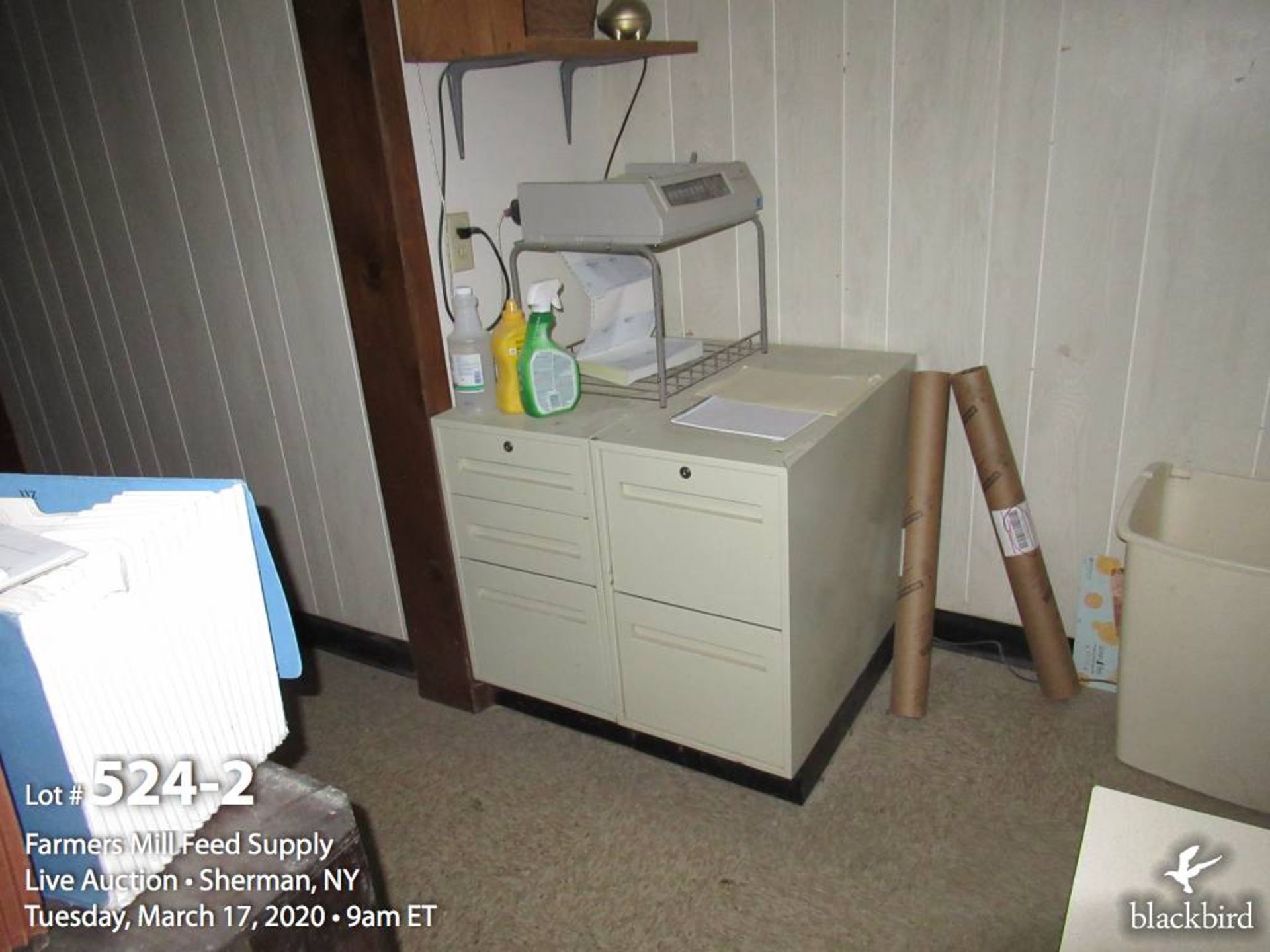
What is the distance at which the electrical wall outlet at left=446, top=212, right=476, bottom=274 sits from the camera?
198 cm

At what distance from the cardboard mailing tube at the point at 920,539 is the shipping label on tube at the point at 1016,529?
0.14 metres

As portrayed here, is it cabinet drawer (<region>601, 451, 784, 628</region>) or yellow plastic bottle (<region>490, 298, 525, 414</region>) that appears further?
yellow plastic bottle (<region>490, 298, 525, 414</region>)

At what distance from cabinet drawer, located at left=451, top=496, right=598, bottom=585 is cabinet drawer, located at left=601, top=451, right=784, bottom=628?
78mm

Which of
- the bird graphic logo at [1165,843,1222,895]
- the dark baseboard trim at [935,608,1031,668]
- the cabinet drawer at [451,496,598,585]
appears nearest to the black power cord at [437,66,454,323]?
the cabinet drawer at [451,496,598,585]

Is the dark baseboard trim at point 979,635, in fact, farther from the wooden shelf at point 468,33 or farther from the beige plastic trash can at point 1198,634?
the wooden shelf at point 468,33

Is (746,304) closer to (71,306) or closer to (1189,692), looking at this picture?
(1189,692)

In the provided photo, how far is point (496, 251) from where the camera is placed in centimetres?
211

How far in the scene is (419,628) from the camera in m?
2.28

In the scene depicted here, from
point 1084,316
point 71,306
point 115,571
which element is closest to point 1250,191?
point 1084,316

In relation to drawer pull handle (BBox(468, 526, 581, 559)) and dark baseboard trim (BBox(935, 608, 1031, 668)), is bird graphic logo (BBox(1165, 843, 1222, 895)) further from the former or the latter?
dark baseboard trim (BBox(935, 608, 1031, 668))

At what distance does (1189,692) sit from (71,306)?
302 centimetres

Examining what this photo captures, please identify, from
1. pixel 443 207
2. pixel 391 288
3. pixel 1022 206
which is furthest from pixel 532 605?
pixel 1022 206

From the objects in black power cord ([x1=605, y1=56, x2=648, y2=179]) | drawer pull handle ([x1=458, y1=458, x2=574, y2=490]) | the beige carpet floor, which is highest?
black power cord ([x1=605, y1=56, x2=648, y2=179])

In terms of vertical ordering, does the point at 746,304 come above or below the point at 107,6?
below
